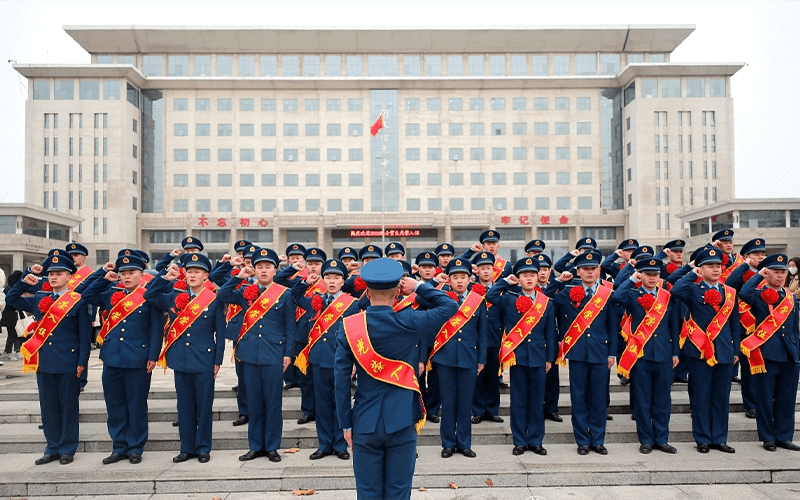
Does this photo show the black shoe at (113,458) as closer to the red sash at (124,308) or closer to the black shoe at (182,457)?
the black shoe at (182,457)

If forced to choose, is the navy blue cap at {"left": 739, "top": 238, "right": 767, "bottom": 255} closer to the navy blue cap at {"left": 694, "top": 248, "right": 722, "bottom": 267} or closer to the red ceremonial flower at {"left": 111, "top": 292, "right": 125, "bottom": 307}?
the navy blue cap at {"left": 694, "top": 248, "right": 722, "bottom": 267}

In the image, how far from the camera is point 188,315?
20.8 ft

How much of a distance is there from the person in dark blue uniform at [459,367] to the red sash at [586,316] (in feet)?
3.46

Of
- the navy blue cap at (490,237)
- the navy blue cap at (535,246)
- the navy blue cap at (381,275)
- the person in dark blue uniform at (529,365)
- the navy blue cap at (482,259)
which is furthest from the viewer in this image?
the navy blue cap at (490,237)

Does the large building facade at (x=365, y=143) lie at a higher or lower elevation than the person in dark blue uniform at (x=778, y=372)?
higher

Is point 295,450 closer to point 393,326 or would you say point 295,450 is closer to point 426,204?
point 393,326

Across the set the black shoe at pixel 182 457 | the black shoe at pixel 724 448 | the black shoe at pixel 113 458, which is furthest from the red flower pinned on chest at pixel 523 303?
the black shoe at pixel 113 458

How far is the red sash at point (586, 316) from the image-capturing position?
6.53 metres

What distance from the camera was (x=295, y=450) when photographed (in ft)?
21.6

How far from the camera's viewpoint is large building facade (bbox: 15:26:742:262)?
4972 centimetres

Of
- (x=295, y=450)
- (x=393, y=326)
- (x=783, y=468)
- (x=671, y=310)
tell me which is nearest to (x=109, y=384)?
(x=295, y=450)

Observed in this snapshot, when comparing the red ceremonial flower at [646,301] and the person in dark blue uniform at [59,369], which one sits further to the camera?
the red ceremonial flower at [646,301]

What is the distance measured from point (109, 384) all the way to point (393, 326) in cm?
430

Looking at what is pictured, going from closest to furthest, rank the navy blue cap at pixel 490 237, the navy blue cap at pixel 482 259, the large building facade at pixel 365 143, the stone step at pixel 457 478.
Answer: the stone step at pixel 457 478
the navy blue cap at pixel 482 259
the navy blue cap at pixel 490 237
the large building facade at pixel 365 143
